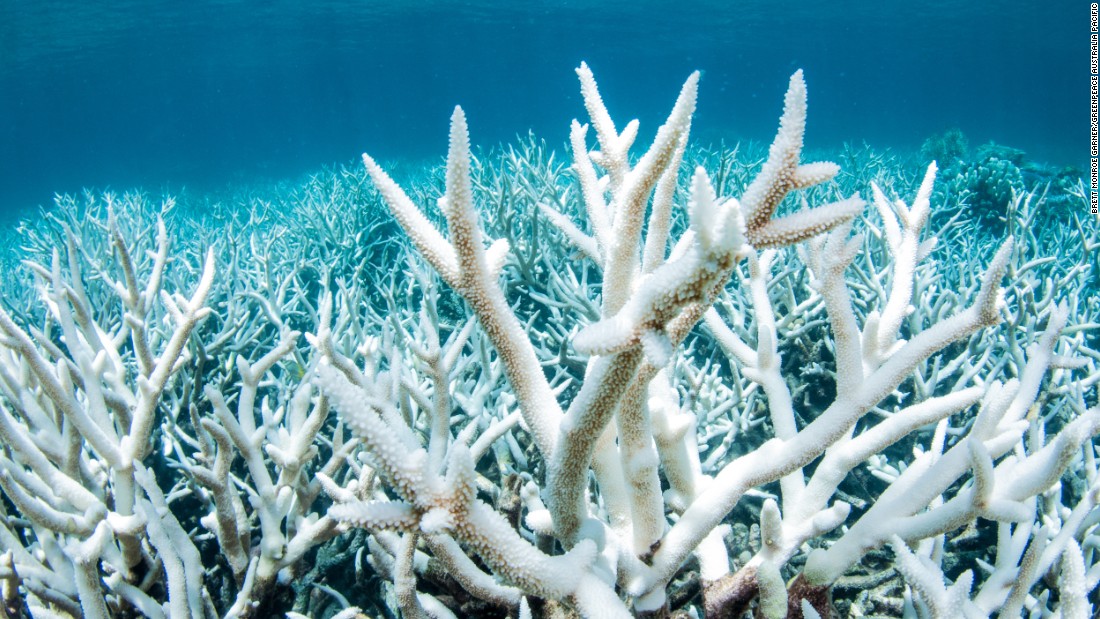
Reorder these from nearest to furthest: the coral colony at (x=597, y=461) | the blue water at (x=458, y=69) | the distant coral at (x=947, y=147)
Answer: the coral colony at (x=597, y=461), the distant coral at (x=947, y=147), the blue water at (x=458, y=69)

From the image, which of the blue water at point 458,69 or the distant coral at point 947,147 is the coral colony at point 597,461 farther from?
the distant coral at point 947,147

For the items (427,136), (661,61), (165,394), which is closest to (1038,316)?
(165,394)

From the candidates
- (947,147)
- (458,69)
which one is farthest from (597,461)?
(458,69)

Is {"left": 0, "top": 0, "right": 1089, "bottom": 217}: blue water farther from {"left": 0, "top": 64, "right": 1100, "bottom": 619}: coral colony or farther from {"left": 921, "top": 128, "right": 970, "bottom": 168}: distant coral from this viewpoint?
{"left": 0, "top": 64, "right": 1100, "bottom": 619}: coral colony

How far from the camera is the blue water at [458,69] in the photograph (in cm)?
4262

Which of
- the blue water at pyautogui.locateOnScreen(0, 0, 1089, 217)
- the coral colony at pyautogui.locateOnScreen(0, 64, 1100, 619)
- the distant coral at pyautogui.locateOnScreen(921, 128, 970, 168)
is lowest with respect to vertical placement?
the coral colony at pyautogui.locateOnScreen(0, 64, 1100, 619)

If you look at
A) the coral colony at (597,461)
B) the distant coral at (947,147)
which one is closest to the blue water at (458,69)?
the distant coral at (947,147)

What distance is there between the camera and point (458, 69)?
78.5 meters

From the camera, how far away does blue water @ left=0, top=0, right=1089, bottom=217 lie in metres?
42.6

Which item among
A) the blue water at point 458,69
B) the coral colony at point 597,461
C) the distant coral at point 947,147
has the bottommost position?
the coral colony at point 597,461

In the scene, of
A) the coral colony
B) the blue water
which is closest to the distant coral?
the blue water

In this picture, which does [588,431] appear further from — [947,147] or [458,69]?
[458,69]

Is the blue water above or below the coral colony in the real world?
above

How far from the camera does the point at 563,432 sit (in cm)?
119
